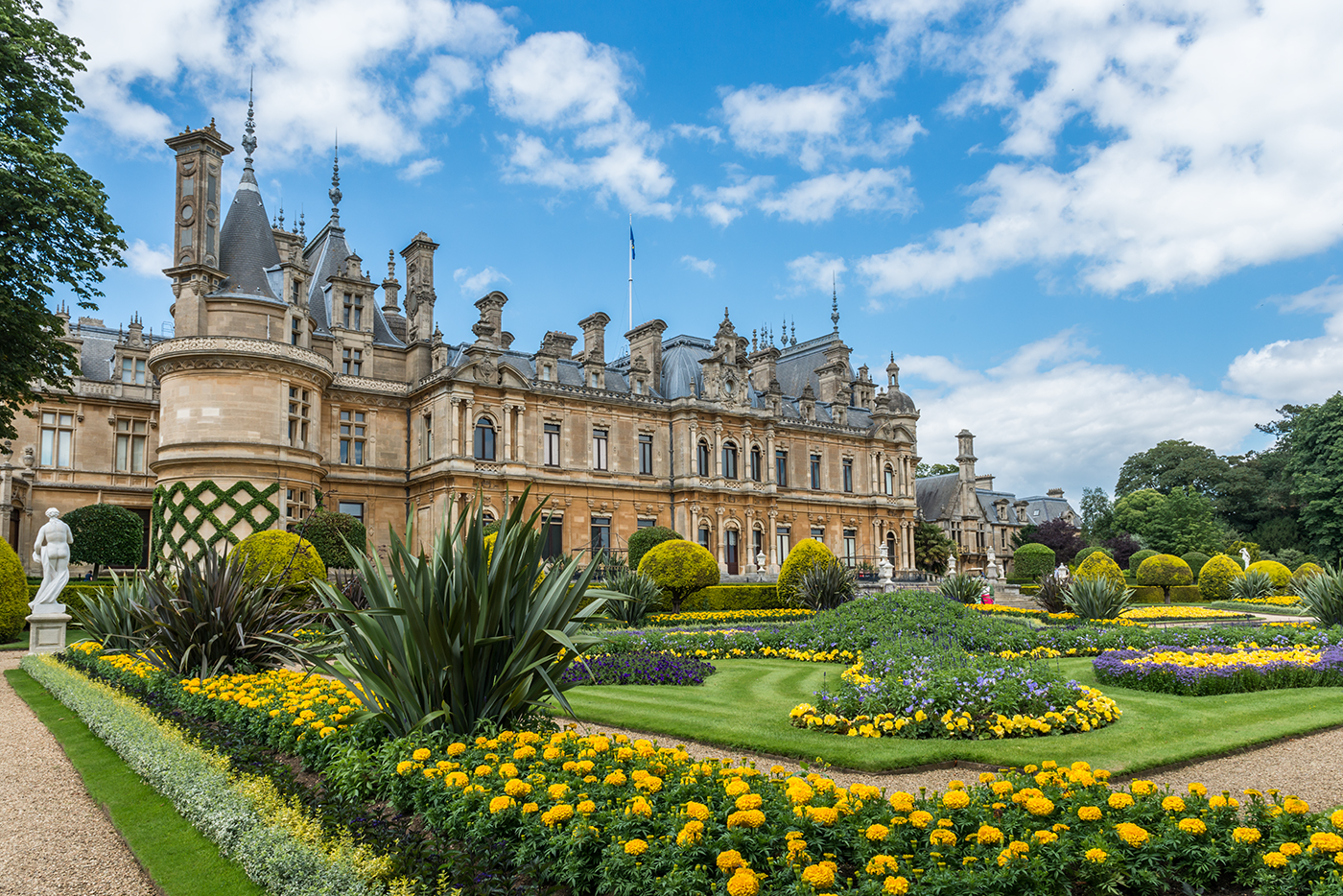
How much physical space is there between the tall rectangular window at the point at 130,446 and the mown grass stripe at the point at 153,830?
2942 centimetres

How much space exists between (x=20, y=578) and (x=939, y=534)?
48136 millimetres

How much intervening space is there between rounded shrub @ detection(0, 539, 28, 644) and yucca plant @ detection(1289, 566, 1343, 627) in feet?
95.5

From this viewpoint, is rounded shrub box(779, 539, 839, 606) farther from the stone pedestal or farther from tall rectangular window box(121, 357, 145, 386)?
tall rectangular window box(121, 357, 145, 386)

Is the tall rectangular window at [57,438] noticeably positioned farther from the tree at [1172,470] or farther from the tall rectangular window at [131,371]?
the tree at [1172,470]

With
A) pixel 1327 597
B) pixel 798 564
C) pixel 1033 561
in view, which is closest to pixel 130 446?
pixel 798 564

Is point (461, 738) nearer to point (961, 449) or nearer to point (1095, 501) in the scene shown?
point (961, 449)

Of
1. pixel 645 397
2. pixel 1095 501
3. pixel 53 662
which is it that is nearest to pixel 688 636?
pixel 53 662

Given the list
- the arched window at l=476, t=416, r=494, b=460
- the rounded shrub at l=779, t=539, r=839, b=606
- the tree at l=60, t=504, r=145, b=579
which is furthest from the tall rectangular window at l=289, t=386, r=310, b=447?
the rounded shrub at l=779, t=539, r=839, b=606

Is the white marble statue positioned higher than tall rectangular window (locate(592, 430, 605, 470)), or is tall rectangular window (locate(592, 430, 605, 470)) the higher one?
tall rectangular window (locate(592, 430, 605, 470))

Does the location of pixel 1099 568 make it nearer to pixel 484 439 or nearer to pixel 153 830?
pixel 484 439

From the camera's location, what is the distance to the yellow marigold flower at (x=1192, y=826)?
459 cm

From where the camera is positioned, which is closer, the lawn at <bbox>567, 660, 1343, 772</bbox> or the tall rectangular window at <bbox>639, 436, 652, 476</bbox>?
the lawn at <bbox>567, 660, 1343, 772</bbox>

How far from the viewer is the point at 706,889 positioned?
409 centimetres

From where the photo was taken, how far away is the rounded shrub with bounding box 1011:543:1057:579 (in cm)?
4801
